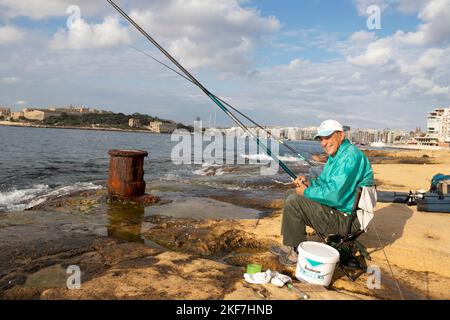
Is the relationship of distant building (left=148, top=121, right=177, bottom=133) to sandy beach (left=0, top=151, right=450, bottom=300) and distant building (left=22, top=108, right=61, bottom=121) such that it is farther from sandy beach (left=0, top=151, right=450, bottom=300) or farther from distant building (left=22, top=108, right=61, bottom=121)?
sandy beach (left=0, top=151, right=450, bottom=300)

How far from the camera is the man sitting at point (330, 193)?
361 cm

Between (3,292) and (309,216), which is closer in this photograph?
(3,292)

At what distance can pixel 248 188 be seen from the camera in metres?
11.3

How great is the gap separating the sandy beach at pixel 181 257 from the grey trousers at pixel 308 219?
43cm

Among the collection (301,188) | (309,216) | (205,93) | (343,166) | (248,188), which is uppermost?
(205,93)

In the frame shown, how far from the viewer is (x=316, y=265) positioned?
3.24m

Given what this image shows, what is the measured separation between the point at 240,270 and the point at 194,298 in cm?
83

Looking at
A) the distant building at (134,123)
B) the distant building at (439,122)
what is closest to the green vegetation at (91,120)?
the distant building at (134,123)

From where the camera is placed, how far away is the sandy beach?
10.2 ft

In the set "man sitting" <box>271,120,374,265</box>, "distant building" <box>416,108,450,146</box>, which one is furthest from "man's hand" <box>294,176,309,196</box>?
"distant building" <box>416,108,450,146</box>

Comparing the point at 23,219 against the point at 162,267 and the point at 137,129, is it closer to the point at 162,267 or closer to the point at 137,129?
the point at 162,267

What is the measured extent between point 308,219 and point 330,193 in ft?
1.54

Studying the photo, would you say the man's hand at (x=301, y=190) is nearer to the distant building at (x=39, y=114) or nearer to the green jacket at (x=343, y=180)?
the green jacket at (x=343, y=180)

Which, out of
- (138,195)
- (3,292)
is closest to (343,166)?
(3,292)
